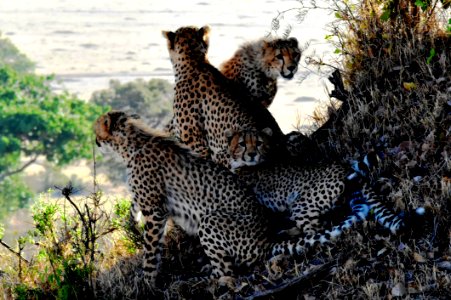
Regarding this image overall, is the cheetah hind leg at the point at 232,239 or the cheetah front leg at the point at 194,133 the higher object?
the cheetah front leg at the point at 194,133

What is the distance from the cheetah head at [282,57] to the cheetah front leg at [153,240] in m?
1.79

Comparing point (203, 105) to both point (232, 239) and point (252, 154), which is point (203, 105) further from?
point (232, 239)

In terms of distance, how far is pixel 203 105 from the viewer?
6.52 m

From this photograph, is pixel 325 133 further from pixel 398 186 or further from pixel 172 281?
pixel 172 281

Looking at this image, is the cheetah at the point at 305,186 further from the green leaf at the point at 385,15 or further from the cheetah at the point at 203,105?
the green leaf at the point at 385,15

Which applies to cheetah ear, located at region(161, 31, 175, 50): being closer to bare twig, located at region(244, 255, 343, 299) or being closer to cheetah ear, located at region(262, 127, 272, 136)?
cheetah ear, located at region(262, 127, 272, 136)

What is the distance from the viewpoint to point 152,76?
1473 inches

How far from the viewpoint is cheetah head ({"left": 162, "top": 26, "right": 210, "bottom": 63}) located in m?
6.66

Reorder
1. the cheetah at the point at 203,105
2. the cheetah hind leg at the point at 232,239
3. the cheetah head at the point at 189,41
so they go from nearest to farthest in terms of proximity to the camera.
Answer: the cheetah hind leg at the point at 232,239
the cheetah at the point at 203,105
the cheetah head at the point at 189,41

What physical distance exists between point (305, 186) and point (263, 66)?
59.8 inches

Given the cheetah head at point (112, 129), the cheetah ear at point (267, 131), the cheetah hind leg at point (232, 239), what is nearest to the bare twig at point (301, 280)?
the cheetah hind leg at point (232, 239)

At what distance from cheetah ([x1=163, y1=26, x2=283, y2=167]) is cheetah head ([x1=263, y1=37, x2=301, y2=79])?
38 cm

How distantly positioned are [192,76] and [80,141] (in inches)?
1087

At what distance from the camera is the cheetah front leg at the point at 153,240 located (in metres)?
5.56
